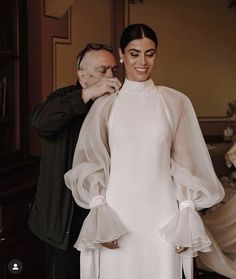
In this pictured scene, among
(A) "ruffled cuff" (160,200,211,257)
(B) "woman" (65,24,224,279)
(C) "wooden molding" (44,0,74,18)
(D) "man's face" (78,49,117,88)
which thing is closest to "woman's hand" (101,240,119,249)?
(B) "woman" (65,24,224,279)

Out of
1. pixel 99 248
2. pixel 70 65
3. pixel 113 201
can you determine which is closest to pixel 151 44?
pixel 113 201

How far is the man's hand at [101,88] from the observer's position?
54.7 inches

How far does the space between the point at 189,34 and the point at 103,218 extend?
101 inches

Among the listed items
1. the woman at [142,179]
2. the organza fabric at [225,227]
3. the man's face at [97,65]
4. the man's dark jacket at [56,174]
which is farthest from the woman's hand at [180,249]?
the organza fabric at [225,227]

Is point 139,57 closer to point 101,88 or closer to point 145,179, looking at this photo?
point 101,88

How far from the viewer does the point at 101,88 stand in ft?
4.56

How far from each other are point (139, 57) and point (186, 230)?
0.45 m

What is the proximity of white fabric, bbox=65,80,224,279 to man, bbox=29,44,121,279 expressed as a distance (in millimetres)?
153

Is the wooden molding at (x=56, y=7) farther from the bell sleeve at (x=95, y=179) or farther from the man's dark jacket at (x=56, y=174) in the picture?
the bell sleeve at (x=95, y=179)

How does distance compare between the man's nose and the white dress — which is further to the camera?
the man's nose

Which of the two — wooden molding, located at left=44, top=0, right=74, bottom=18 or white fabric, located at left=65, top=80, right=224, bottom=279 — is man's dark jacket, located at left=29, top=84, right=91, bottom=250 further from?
wooden molding, located at left=44, top=0, right=74, bottom=18

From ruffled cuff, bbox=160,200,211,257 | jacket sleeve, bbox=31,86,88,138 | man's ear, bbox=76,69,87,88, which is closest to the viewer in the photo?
ruffled cuff, bbox=160,200,211,257

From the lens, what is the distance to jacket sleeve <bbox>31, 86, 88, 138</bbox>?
1434 mm

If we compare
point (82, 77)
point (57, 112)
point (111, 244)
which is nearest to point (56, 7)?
point (82, 77)
